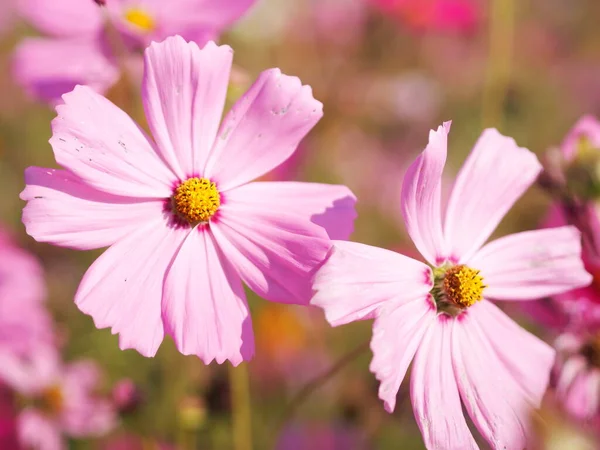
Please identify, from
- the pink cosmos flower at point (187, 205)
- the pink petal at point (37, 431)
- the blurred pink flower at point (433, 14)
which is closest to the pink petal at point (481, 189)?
the pink cosmos flower at point (187, 205)

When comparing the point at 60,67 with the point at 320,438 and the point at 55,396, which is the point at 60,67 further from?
the point at 320,438

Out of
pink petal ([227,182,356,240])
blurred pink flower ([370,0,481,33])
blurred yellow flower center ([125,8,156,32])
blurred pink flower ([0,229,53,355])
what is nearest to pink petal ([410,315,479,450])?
pink petal ([227,182,356,240])

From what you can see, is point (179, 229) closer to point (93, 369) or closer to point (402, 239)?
point (93, 369)

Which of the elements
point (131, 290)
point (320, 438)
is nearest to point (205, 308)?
point (131, 290)

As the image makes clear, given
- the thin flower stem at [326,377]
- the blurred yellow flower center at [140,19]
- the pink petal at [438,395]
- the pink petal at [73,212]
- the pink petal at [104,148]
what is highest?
the blurred yellow flower center at [140,19]

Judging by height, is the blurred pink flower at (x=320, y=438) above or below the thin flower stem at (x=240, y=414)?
above

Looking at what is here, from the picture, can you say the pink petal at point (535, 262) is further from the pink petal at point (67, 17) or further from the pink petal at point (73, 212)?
the pink petal at point (67, 17)
